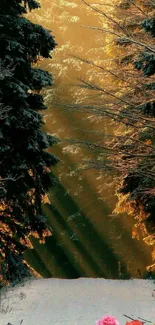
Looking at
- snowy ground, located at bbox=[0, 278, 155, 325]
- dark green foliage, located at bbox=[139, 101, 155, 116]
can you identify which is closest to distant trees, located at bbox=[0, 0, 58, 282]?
snowy ground, located at bbox=[0, 278, 155, 325]

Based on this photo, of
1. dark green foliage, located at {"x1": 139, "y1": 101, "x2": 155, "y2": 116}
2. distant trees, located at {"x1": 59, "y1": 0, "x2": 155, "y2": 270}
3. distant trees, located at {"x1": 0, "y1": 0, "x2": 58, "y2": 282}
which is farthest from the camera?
distant trees, located at {"x1": 0, "y1": 0, "x2": 58, "y2": 282}

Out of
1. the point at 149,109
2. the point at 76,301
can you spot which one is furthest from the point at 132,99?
the point at 76,301

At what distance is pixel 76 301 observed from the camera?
9.43 m

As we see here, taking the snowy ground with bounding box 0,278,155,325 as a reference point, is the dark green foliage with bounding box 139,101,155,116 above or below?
above

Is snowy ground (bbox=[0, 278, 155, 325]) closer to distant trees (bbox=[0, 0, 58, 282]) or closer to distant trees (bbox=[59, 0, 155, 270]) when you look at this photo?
distant trees (bbox=[0, 0, 58, 282])

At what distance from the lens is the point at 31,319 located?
8023 millimetres

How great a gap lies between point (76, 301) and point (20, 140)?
13.1 feet

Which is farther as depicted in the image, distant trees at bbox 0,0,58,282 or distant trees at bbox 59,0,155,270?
distant trees at bbox 0,0,58,282

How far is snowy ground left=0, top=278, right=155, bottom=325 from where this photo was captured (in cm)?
815

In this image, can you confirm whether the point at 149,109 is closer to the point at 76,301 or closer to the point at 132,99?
the point at 132,99

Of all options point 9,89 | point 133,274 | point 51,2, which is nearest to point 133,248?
point 133,274

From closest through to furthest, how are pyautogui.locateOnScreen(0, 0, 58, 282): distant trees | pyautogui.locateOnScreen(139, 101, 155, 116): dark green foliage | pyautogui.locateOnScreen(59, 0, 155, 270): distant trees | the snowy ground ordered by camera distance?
the snowy ground → pyautogui.locateOnScreen(59, 0, 155, 270): distant trees → pyautogui.locateOnScreen(139, 101, 155, 116): dark green foliage → pyautogui.locateOnScreen(0, 0, 58, 282): distant trees

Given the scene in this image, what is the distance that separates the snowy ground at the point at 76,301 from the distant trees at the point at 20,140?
1.19 meters

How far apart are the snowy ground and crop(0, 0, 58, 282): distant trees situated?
119 centimetres
